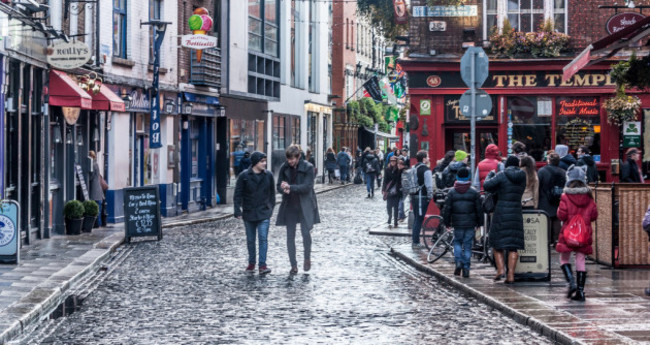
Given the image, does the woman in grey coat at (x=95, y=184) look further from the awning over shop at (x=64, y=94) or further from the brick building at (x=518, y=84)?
the brick building at (x=518, y=84)

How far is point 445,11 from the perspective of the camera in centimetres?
2602

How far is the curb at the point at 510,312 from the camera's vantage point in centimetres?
1038

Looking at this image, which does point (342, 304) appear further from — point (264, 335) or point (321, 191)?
point (321, 191)

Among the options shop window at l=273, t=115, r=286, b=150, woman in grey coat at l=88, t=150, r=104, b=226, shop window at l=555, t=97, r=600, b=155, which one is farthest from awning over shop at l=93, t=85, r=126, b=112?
shop window at l=273, t=115, r=286, b=150

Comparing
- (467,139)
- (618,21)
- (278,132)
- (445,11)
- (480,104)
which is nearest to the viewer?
(480,104)

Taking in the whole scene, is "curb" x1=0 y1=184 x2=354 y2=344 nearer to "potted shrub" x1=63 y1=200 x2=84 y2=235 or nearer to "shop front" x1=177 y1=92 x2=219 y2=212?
"potted shrub" x1=63 y1=200 x2=84 y2=235

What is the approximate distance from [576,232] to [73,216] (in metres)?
12.8

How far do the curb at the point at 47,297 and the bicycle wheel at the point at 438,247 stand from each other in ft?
16.7

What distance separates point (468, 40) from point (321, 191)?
827 inches

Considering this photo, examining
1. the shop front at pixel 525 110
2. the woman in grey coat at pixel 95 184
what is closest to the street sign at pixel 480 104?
the shop front at pixel 525 110

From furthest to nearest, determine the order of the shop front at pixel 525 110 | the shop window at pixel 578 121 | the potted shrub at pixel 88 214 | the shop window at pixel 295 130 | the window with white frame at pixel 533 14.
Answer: the shop window at pixel 295 130, the shop window at pixel 578 121, the window with white frame at pixel 533 14, the shop front at pixel 525 110, the potted shrub at pixel 88 214

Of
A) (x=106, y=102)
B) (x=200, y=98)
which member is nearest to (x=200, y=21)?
(x=200, y=98)

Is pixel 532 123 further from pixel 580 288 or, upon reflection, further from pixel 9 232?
pixel 580 288

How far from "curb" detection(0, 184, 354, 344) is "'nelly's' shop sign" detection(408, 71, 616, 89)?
9023 mm
